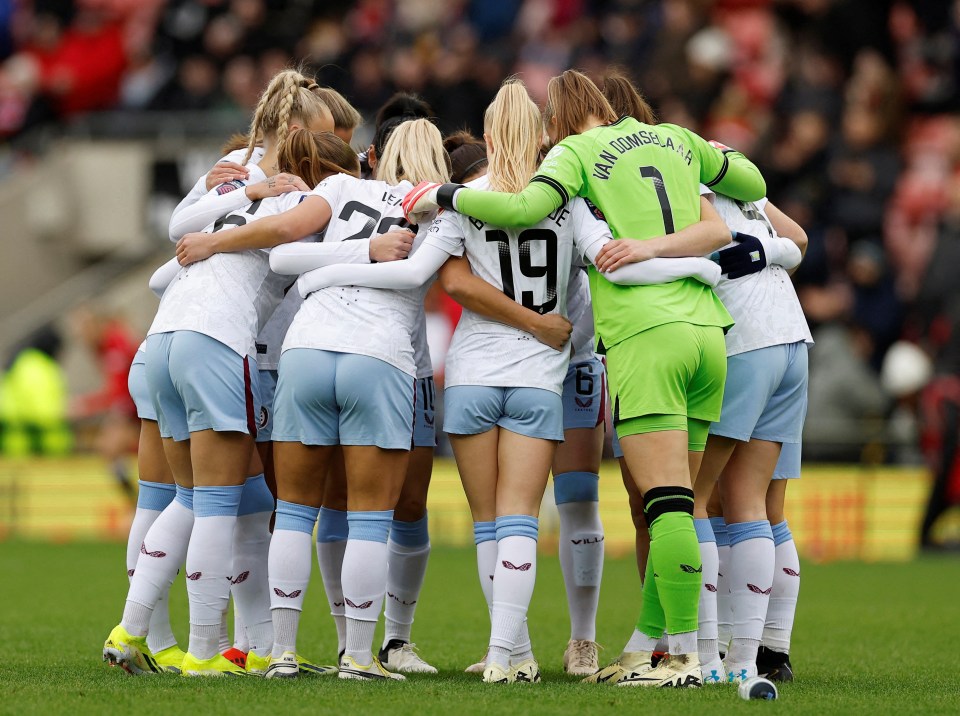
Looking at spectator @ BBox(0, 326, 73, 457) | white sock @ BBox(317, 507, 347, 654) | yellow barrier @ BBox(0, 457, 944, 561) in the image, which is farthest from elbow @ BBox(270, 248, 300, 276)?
spectator @ BBox(0, 326, 73, 457)

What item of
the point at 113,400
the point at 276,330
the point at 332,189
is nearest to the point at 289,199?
the point at 332,189

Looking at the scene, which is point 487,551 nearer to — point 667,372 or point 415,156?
point 667,372

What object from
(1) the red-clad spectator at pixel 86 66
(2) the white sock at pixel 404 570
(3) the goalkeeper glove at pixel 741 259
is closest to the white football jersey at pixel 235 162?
(2) the white sock at pixel 404 570

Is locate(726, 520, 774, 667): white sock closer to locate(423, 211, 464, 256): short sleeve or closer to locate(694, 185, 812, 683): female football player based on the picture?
locate(694, 185, 812, 683): female football player

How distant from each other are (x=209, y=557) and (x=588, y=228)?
202 cm

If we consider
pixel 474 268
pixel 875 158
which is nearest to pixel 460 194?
pixel 474 268

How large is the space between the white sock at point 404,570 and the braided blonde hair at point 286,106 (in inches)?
72.5

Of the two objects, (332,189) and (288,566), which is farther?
(332,189)

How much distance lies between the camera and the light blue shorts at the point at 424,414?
663 cm

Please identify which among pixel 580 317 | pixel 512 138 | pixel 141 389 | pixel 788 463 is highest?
pixel 512 138

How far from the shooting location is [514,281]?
6320 millimetres

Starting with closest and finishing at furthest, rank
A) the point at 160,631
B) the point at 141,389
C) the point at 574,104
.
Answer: the point at 574,104 → the point at 160,631 → the point at 141,389

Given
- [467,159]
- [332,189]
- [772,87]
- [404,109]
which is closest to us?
[332,189]

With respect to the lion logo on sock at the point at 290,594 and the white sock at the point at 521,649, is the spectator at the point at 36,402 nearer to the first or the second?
the lion logo on sock at the point at 290,594
